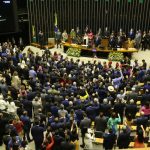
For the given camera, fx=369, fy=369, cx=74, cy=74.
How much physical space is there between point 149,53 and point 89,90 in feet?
37.4

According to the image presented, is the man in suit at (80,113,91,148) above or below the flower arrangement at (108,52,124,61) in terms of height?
below

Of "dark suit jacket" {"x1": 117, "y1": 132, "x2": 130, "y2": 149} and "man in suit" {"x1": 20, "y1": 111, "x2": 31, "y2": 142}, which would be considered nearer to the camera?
"dark suit jacket" {"x1": 117, "y1": 132, "x2": 130, "y2": 149}

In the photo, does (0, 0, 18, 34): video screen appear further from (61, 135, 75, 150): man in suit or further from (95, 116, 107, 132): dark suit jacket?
(61, 135, 75, 150): man in suit

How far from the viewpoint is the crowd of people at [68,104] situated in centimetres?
1260

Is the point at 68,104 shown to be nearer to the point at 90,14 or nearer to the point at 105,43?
the point at 105,43

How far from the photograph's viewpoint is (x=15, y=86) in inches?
697

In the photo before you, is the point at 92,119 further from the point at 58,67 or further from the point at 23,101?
the point at 58,67

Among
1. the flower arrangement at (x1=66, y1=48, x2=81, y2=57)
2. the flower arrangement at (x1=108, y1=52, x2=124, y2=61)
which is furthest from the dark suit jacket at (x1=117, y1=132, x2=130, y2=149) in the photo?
the flower arrangement at (x1=66, y1=48, x2=81, y2=57)

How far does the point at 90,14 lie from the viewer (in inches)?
1169

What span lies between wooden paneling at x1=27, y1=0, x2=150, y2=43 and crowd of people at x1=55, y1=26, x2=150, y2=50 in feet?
2.80

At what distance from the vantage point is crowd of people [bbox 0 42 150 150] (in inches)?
496

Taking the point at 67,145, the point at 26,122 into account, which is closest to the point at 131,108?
the point at 67,145

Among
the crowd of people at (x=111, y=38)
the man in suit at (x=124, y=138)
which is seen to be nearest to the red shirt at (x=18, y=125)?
the man in suit at (x=124, y=138)

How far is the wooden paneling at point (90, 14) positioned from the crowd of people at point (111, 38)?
2.80 ft
